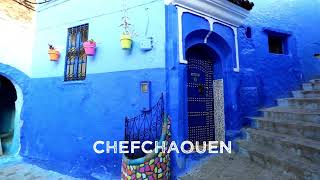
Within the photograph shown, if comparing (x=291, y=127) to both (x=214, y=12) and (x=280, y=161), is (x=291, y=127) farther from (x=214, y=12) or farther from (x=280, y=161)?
(x=214, y=12)

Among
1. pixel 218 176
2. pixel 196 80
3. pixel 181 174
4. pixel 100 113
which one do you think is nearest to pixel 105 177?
pixel 100 113

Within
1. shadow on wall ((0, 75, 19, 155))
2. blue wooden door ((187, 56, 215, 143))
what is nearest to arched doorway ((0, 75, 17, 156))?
shadow on wall ((0, 75, 19, 155))

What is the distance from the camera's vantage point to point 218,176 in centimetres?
386

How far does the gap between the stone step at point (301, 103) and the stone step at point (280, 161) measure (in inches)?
57.7

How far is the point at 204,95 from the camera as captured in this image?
5.35 meters

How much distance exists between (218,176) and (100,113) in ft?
9.08

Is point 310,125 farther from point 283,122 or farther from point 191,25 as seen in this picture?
point 191,25

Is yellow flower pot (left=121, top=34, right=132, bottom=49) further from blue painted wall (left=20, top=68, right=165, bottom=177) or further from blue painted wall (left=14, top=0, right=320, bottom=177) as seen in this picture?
blue painted wall (left=20, top=68, right=165, bottom=177)

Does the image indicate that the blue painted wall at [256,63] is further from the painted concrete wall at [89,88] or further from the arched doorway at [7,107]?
the arched doorway at [7,107]

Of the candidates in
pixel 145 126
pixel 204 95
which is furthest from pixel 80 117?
pixel 204 95

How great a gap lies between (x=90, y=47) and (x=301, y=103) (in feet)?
16.2

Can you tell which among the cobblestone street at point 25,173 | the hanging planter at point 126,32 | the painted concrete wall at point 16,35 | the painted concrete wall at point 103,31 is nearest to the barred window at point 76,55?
the painted concrete wall at point 103,31

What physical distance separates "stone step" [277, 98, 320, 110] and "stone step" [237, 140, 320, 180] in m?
1.47

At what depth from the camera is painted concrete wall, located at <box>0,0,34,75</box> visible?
20.5 feet
